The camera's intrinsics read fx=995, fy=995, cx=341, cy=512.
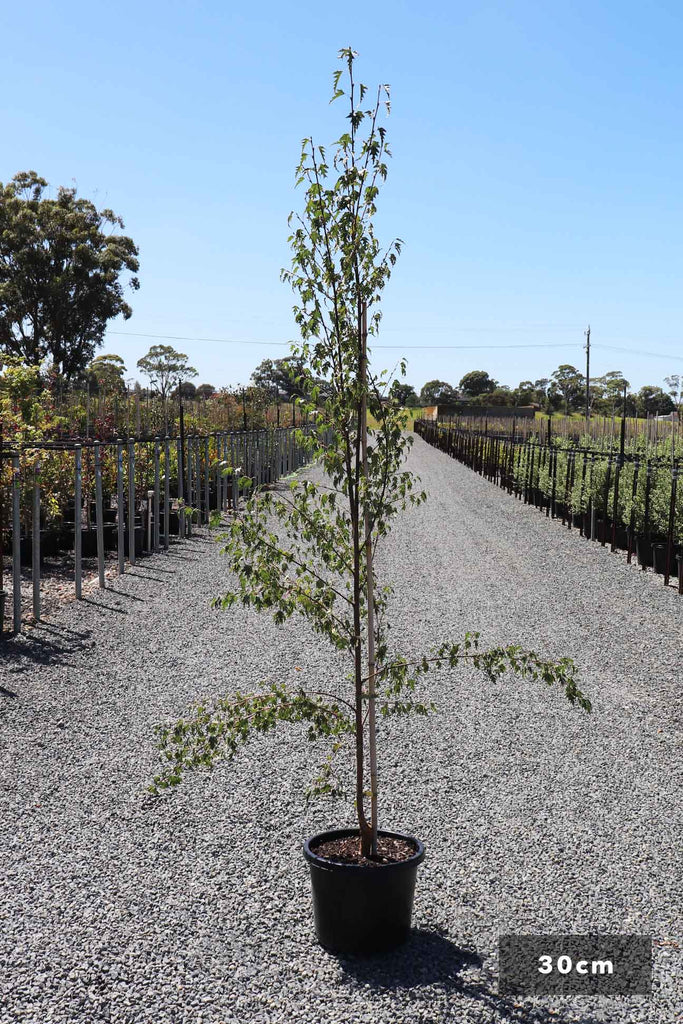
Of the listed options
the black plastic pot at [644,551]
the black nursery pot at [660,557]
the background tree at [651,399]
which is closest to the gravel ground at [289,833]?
the black nursery pot at [660,557]

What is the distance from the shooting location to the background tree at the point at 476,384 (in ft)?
408

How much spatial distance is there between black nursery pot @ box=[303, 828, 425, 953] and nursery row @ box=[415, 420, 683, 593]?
27.7 feet

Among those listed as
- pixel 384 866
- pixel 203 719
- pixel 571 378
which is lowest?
pixel 384 866

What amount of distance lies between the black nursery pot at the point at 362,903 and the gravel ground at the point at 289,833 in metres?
0.07

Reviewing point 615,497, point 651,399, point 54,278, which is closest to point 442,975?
point 615,497

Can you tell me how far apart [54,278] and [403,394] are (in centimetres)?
4518

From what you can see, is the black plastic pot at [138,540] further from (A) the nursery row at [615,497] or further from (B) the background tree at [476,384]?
(B) the background tree at [476,384]

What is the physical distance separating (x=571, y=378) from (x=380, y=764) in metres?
→ 117

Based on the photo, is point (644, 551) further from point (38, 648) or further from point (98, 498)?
point (38, 648)

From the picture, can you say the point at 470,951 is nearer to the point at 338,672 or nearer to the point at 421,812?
the point at 421,812

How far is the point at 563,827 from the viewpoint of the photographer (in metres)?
4.50

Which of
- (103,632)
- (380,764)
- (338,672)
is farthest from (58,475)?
(380,764)

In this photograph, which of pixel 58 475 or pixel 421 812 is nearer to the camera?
pixel 421 812

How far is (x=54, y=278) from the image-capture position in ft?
150
